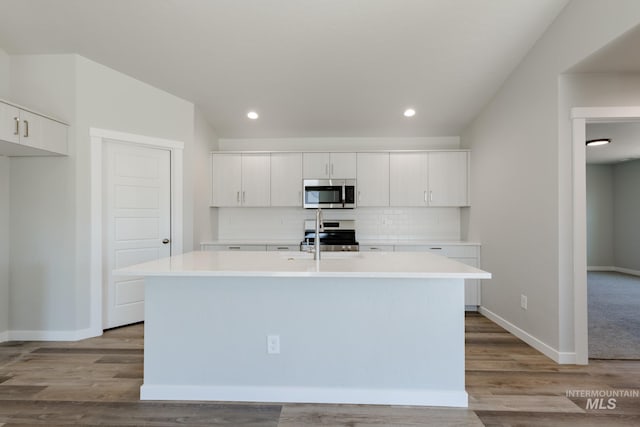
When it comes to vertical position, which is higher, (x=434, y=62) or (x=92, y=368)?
(x=434, y=62)

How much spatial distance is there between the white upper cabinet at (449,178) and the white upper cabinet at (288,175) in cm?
176

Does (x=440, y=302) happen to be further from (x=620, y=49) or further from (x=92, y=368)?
(x=92, y=368)

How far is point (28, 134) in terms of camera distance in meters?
2.86

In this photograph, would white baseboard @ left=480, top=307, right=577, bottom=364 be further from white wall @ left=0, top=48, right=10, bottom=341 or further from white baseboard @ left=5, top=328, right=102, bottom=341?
white wall @ left=0, top=48, right=10, bottom=341

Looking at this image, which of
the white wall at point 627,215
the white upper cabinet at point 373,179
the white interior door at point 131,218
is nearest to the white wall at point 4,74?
the white interior door at point 131,218

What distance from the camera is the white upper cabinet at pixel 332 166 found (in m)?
4.70

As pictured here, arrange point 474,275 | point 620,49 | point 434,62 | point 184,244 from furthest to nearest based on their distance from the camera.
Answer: point 184,244 → point 434,62 → point 620,49 → point 474,275

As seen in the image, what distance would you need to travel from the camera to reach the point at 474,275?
186 cm

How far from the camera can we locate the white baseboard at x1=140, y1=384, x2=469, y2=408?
6.95 feet

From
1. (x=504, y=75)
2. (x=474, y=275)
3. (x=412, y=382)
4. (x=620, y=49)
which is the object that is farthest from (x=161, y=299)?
(x=504, y=75)

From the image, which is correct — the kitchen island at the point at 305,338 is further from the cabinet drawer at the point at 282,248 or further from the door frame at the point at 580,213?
the cabinet drawer at the point at 282,248

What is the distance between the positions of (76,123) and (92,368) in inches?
87.2

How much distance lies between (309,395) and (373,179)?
309 centimetres

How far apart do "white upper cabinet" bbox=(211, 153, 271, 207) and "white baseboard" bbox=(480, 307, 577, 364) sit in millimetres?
3093
